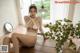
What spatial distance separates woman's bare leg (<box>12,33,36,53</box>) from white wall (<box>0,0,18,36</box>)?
178 centimetres

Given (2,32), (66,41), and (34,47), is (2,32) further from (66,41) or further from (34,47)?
(66,41)

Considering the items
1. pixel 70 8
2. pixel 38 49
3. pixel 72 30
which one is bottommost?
pixel 38 49

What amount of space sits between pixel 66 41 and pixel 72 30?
143mm

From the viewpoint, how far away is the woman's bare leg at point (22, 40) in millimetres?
1838

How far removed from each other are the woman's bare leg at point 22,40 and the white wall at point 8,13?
5.83 ft

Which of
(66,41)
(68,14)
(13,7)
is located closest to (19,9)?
(13,7)

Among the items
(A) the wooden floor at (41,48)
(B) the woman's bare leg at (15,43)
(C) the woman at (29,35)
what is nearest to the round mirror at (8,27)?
(C) the woman at (29,35)

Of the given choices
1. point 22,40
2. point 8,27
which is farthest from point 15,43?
point 8,27

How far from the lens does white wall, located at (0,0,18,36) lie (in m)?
3.67

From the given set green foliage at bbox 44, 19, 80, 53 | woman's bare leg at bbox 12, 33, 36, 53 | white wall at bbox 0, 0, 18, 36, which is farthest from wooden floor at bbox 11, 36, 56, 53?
white wall at bbox 0, 0, 18, 36

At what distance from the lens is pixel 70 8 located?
3775mm

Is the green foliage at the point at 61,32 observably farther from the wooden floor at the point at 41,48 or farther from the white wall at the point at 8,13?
the white wall at the point at 8,13

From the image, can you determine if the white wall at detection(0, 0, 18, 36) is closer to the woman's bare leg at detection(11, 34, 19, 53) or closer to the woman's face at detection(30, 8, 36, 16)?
the woman's face at detection(30, 8, 36, 16)

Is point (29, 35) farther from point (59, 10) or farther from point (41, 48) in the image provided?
point (59, 10)
